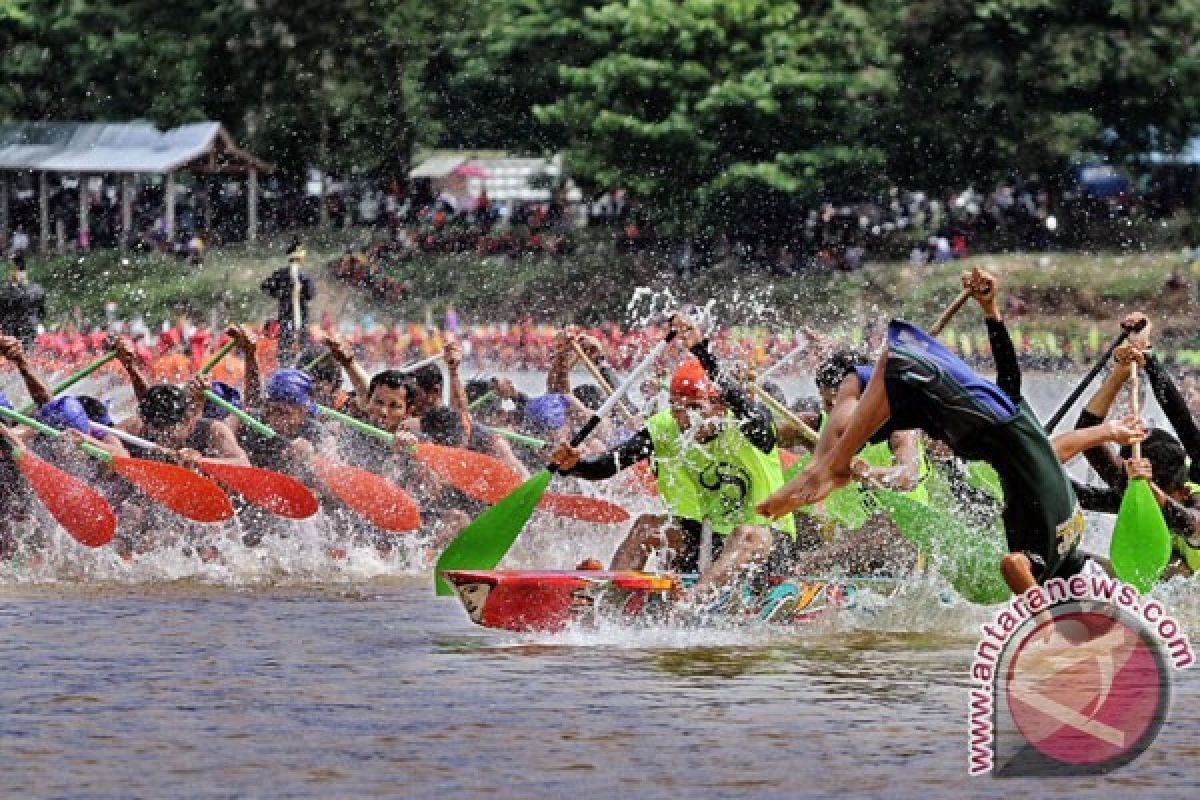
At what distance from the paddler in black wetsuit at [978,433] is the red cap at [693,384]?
241cm

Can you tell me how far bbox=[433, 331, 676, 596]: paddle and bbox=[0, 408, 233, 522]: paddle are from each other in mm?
2772

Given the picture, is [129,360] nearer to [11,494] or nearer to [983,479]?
[11,494]

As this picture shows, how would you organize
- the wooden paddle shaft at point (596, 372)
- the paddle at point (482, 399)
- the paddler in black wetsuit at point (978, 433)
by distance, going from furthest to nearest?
1. the paddle at point (482, 399)
2. the wooden paddle shaft at point (596, 372)
3. the paddler in black wetsuit at point (978, 433)

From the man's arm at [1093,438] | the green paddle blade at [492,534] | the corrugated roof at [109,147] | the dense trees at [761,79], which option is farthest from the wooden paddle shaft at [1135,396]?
the corrugated roof at [109,147]

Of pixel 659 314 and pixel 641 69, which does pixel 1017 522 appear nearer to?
pixel 659 314

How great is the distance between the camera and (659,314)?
→ 43.6 m

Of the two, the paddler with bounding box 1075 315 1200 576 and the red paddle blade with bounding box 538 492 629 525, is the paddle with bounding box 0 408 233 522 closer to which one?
the red paddle blade with bounding box 538 492 629 525

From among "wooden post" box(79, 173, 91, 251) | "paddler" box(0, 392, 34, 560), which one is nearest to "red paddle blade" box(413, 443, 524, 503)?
"paddler" box(0, 392, 34, 560)

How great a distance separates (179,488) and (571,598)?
3.44 metres

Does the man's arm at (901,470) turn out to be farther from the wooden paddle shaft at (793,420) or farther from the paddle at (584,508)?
the paddle at (584,508)

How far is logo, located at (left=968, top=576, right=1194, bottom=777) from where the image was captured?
35.9ft

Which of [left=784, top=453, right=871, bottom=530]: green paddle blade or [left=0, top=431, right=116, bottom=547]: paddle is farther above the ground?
[left=784, top=453, right=871, bottom=530]: green paddle blade

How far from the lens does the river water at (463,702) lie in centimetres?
1050

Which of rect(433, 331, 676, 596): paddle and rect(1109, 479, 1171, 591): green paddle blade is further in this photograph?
rect(433, 331, 676, 596): paddle
